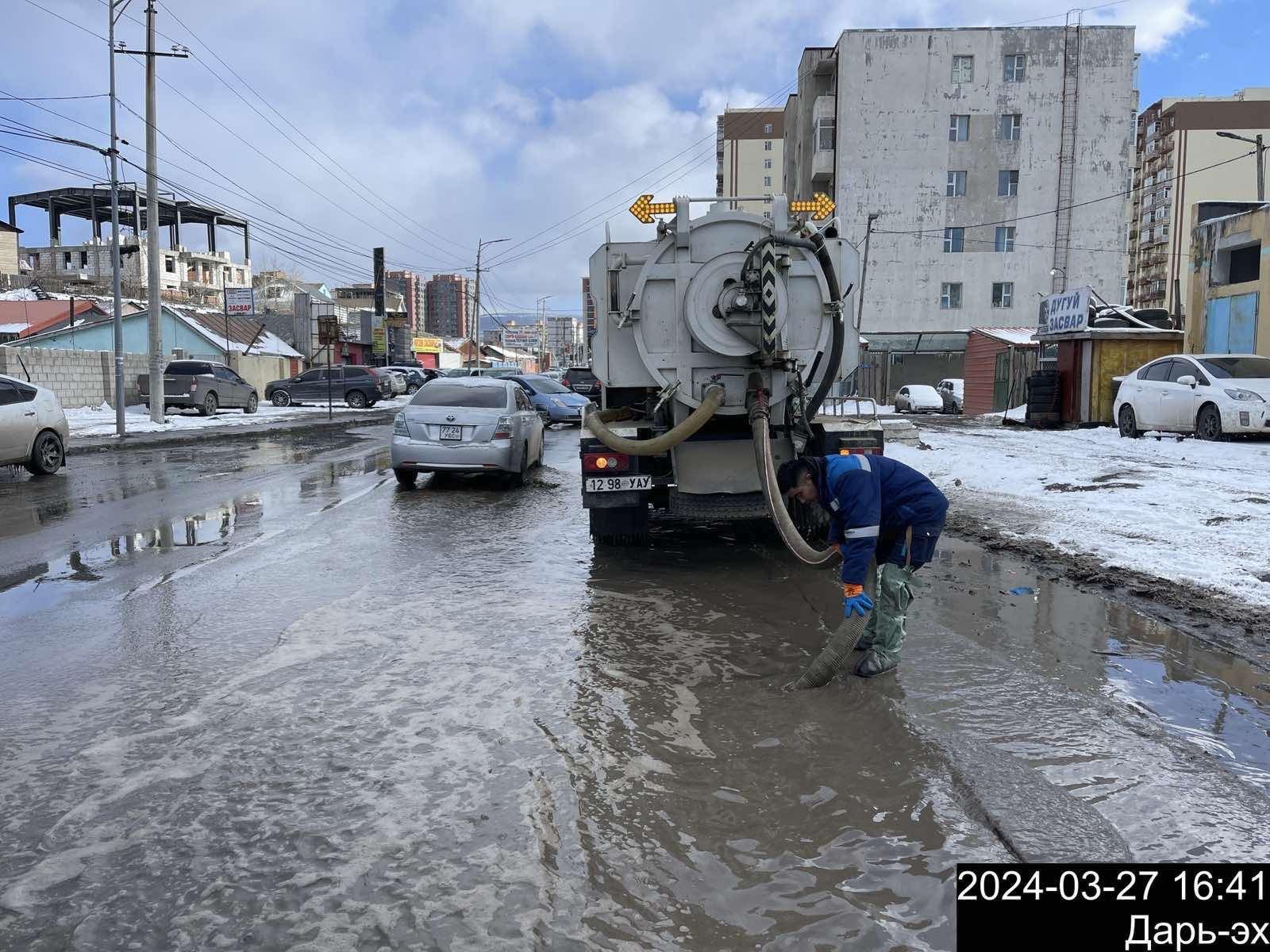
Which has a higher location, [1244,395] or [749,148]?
[749,148]

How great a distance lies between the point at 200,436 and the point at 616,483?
60.8 feet

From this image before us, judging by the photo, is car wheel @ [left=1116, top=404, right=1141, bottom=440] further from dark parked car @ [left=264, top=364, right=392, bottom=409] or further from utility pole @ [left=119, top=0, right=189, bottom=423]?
dark parked car @ [left=264, top=364, right=392, bottom=409]

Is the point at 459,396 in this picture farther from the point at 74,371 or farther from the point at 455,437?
the point at 74,371

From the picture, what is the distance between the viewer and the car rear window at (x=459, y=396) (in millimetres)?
13188

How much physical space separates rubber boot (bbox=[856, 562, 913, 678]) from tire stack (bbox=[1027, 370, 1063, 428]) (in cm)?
2029

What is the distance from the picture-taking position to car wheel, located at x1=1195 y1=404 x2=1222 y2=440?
52.3 ft

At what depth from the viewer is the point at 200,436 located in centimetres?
2316

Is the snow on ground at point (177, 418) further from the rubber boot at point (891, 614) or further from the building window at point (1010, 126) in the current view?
the building window at point (1010, 126)

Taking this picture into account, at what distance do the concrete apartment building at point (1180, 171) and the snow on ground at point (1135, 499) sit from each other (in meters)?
65.1

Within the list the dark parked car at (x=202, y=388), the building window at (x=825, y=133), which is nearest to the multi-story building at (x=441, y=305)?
the building window at (x=825, y=133)

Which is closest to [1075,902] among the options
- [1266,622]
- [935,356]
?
[1266,622]

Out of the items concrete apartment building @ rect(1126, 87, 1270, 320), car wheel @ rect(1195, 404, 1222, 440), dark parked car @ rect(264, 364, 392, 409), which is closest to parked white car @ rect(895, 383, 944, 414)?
car wheel @ rect(1195, 404, 1222, 440)
